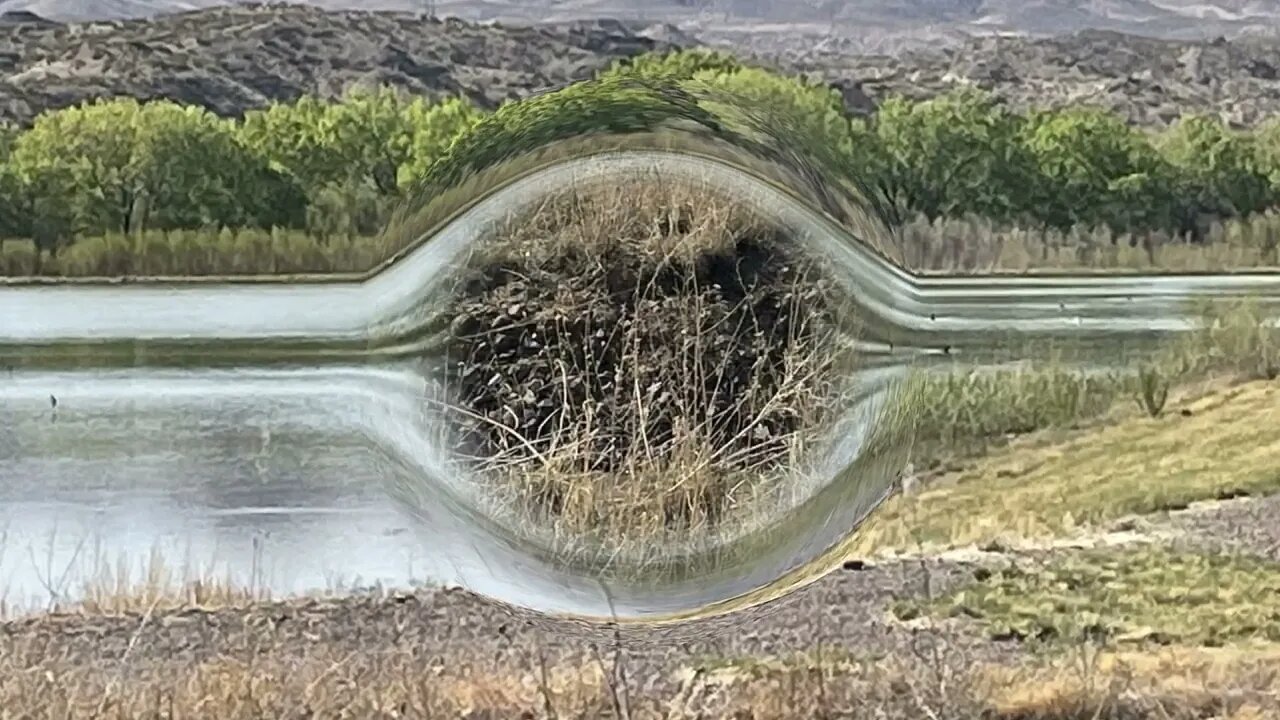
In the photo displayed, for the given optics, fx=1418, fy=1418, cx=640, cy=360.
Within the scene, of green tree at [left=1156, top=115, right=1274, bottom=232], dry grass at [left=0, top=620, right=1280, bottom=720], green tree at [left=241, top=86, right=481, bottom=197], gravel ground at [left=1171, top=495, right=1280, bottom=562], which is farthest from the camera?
gravel ground at [left=1171, top=495, right=1280, bottom=562]

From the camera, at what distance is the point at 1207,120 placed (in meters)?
2.46

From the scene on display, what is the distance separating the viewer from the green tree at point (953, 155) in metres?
2.44

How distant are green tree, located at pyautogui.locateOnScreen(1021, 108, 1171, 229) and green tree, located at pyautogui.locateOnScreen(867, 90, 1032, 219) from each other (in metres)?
0.03

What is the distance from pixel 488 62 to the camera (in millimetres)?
2412

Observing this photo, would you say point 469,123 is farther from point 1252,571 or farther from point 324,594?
point 1252,571

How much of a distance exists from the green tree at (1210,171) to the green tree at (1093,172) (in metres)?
0.03

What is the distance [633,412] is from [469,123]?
581mm

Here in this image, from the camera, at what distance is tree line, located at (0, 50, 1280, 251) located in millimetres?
2334

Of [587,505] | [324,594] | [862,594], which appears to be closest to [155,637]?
[324,594]

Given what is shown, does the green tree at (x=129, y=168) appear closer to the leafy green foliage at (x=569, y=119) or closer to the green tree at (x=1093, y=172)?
the leafy green foliage at (x=569, y=119)

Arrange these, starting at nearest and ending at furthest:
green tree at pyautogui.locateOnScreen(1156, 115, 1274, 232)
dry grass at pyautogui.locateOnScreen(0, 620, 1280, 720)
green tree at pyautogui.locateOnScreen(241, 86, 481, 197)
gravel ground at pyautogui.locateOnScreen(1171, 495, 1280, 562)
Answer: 1. dry grass at pyautogui.locateOnScreen(0, 620, 1280, 720)
2. green tree at pyautogui.locateOnScreen(241, 86, 481, 197)
3. green tree at pyautogui.locateOnScreen(1156, 115, 1274, 232)
4. gravel ground at pyautogui.locateOnScreen(1171, 495, 1280, 562)

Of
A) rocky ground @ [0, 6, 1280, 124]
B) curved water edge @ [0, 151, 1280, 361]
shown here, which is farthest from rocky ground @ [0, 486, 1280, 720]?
rocky ground @ [0, 6, 1280, 124]

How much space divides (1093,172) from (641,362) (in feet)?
2.81

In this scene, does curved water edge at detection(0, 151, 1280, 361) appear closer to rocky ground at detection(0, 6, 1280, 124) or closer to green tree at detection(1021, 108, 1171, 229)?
green tree at detection(1021, 108, 1171, 229)
